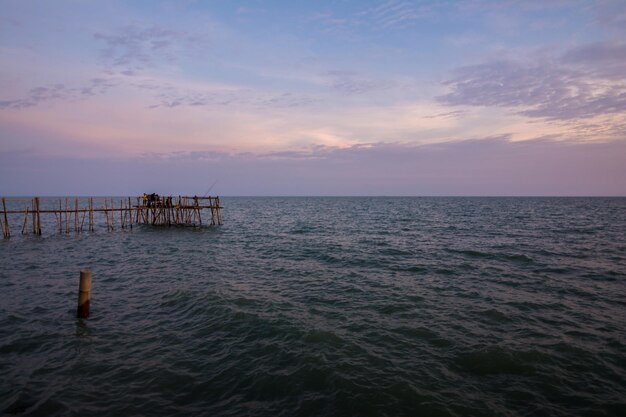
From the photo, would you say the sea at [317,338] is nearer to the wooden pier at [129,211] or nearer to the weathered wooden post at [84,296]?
the weathered wooden post at [84,296]

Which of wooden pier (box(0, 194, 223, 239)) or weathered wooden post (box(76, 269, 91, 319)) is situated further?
wooden pier (box(0, 194, 223, 239))

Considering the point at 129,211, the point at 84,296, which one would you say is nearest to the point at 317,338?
the point at 84,296

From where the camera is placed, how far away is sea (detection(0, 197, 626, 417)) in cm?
796

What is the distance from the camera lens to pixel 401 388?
27.6 feet

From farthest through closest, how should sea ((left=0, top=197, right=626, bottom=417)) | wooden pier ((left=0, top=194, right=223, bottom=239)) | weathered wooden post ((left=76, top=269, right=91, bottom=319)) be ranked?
wooden pier ((left=0, top=194, right=223, bottom=239)), weathered wooden post ((left=76, top=269, right=91, bottom=319)), sea ((left=0, top=197, right=626, bottom=417))

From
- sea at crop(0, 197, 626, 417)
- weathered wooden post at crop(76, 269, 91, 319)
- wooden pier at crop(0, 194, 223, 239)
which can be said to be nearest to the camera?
Result: sea at crop(0, 197, 626, 417)

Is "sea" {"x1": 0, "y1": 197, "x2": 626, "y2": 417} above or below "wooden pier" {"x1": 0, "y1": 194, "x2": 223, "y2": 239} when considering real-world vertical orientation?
below

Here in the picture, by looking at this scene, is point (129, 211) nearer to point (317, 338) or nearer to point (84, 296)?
point (84, 296)

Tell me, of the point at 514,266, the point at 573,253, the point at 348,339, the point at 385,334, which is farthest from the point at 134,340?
the point at 573,253

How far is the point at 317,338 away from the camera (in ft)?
36.8

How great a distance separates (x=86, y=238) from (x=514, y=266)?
3729cm

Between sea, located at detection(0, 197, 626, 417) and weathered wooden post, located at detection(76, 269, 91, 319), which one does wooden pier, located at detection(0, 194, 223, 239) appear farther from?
weathered wooden post, located at detection(76, 269, 91, 319)

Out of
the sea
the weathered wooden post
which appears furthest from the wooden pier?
the weathered wooden post

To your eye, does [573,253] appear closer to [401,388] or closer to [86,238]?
[401,388]
